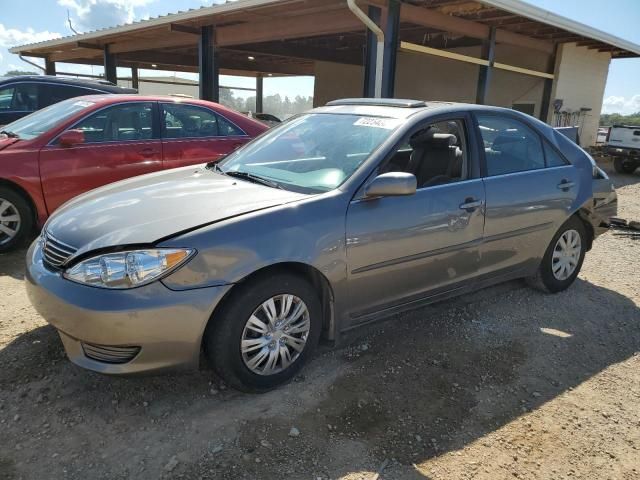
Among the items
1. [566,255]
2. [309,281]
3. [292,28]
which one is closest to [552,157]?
[566,255]

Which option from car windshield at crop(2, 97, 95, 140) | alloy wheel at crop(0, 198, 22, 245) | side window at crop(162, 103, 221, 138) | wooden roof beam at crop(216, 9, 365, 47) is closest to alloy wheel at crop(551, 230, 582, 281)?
side window at crop(162, 103, 221, 138)

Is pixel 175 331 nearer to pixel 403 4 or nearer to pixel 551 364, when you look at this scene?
pixel 551 364

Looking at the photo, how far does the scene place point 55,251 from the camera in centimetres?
270

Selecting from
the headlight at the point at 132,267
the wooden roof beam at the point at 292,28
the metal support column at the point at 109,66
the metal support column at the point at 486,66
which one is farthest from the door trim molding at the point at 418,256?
the metal support column at the point at 109,66

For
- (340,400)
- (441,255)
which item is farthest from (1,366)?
(441,255)

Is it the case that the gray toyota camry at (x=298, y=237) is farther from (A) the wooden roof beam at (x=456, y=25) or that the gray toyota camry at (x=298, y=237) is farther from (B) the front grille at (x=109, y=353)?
(A) the wooden roof beam at (x=456, y=25)

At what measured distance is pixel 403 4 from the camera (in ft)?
29.2

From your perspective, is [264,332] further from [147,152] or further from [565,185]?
[147,152]

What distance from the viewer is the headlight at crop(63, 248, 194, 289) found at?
7.86 feet

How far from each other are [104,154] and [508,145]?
13.0 feet

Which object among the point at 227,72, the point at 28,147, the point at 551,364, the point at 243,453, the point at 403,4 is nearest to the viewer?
the point at 243,453

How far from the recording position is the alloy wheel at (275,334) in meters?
2.67

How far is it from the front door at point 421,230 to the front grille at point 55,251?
1.48 metres

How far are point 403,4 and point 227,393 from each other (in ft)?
26.6
